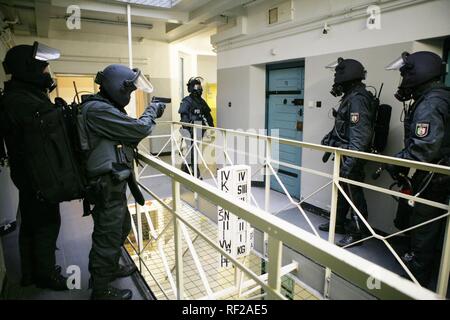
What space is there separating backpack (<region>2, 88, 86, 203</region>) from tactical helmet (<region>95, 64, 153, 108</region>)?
0.21 meters

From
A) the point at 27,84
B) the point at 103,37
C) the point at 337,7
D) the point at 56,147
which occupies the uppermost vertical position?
the point at 103,37

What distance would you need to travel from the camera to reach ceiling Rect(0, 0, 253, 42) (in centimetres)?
431

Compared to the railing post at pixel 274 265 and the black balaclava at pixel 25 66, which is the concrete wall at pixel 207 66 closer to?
the black balaclava at pixel 25 66

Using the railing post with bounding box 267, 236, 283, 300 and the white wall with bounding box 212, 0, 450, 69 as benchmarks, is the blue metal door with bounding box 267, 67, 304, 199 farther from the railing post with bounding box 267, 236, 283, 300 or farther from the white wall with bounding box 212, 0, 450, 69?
the railing post with bounding box 267, 236, 283, 300

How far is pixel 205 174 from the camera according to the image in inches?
227

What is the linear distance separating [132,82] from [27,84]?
608 millimetres

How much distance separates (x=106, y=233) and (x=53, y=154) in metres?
0.55

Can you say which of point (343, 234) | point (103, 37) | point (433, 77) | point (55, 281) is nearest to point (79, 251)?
point (55, 281)

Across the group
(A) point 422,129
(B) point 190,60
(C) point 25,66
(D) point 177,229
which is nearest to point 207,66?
(B) point 190,60

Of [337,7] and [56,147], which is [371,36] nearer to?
[337,7]

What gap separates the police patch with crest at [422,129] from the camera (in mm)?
2184

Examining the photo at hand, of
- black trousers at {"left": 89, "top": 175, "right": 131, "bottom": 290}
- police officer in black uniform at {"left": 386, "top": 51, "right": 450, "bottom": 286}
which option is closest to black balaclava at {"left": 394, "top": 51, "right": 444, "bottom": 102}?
police officer in black uniform at {"left": 386, "top": 51, "right": 450, "bottom": 286}

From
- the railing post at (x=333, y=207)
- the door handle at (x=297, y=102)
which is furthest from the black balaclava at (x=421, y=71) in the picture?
the door handle at (x=297, y=102)
